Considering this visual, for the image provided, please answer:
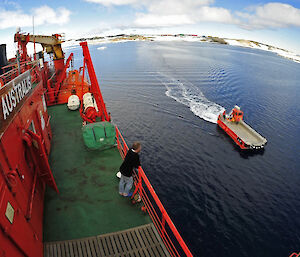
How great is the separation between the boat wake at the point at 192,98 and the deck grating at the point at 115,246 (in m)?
26.4

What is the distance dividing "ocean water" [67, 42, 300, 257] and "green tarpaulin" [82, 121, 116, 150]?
27.4 feet

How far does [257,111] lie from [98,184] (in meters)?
33.4

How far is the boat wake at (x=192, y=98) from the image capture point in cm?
3278

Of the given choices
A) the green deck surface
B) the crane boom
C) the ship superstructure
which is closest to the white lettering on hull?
the ship superstructure

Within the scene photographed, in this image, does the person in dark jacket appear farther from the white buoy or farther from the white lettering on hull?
the white buoy

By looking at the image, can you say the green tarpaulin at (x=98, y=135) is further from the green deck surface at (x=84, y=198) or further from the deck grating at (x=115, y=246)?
the deck grating at (x=115, y=246)

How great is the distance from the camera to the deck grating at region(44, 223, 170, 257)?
19.5 feet

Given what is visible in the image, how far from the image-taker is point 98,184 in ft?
28.8

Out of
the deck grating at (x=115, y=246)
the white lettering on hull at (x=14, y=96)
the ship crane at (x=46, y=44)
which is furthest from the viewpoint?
the ship crane at (x=46, y=44)

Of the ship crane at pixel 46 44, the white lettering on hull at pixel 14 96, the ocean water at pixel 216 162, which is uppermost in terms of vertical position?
the ship crane at pixel 46 44

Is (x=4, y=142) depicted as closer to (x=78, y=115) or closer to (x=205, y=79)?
(x=78, y=115)

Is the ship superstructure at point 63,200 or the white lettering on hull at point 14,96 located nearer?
the ship superstructure at point 63,200

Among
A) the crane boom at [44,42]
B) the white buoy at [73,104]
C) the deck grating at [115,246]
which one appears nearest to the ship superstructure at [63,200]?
the deck grating at [115,246]

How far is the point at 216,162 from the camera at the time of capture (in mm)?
21609
